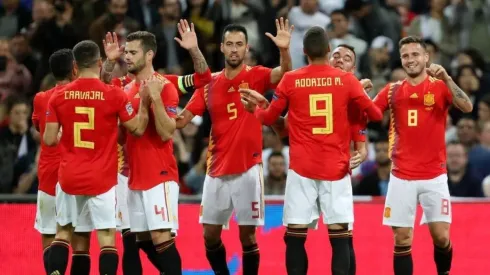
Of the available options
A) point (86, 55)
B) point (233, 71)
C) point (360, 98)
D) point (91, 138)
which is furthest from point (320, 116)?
point (86, 55)

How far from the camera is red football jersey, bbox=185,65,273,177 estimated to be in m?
11.9

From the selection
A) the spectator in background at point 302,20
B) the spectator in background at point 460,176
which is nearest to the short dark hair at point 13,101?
the spectator in background at point 302,20

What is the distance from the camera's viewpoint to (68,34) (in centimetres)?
1683

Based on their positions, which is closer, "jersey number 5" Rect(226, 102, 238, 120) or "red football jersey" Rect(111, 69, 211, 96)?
"red football jersey" Rect(111, 69, 211, 96)

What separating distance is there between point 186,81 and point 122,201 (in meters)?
1.25

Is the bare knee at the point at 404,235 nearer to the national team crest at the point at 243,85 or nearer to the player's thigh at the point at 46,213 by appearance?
the national team crest at the point at 243,85

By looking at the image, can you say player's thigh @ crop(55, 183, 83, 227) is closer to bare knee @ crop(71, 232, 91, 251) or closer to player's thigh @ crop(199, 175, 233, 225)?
bare knee @ crop(71, 232, 91, 251)

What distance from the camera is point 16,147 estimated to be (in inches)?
600

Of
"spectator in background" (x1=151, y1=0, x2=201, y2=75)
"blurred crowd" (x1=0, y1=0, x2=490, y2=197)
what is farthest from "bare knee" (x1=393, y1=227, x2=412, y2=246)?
"spectator in background" (x1=151, y1=0, x2=201, y2=75)

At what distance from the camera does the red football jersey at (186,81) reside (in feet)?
38.7

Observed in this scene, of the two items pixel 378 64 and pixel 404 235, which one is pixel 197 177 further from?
pixel 404 235

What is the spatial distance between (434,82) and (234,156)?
1942mm

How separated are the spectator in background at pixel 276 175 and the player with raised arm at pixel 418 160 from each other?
9.51 ft

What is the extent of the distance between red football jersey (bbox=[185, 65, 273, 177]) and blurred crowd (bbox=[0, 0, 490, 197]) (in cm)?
326
